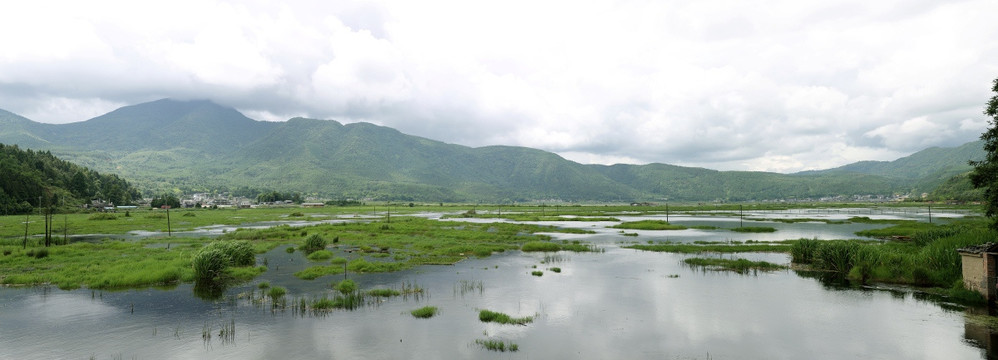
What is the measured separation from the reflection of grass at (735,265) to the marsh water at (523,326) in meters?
4.11

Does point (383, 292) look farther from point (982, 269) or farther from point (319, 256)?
point (982, 269)

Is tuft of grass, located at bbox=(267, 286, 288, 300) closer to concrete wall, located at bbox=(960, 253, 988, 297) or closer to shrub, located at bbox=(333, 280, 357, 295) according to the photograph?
shrub, located at bbox=(333, 280, 357, 295)

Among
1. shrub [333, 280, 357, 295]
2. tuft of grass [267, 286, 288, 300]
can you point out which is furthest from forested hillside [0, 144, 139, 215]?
shrub [333, 280, 357, 295]

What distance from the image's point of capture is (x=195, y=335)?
792 inches

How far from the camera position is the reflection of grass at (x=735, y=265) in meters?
37.4

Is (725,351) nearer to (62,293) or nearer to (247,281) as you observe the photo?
(247,281)

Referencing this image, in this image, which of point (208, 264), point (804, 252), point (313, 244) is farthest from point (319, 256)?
point (804, 252)

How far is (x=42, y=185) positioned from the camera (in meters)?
127

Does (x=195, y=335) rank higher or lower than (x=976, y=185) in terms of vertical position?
lower

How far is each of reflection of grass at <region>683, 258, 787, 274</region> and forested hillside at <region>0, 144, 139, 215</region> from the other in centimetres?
13802

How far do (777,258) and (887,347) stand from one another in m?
26.3

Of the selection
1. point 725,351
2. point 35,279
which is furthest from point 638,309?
point 35,279

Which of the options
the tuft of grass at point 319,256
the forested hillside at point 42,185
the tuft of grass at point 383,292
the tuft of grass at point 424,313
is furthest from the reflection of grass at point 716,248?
the forested hillside at point 42,185

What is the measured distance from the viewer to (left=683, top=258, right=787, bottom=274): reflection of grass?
3741cm
